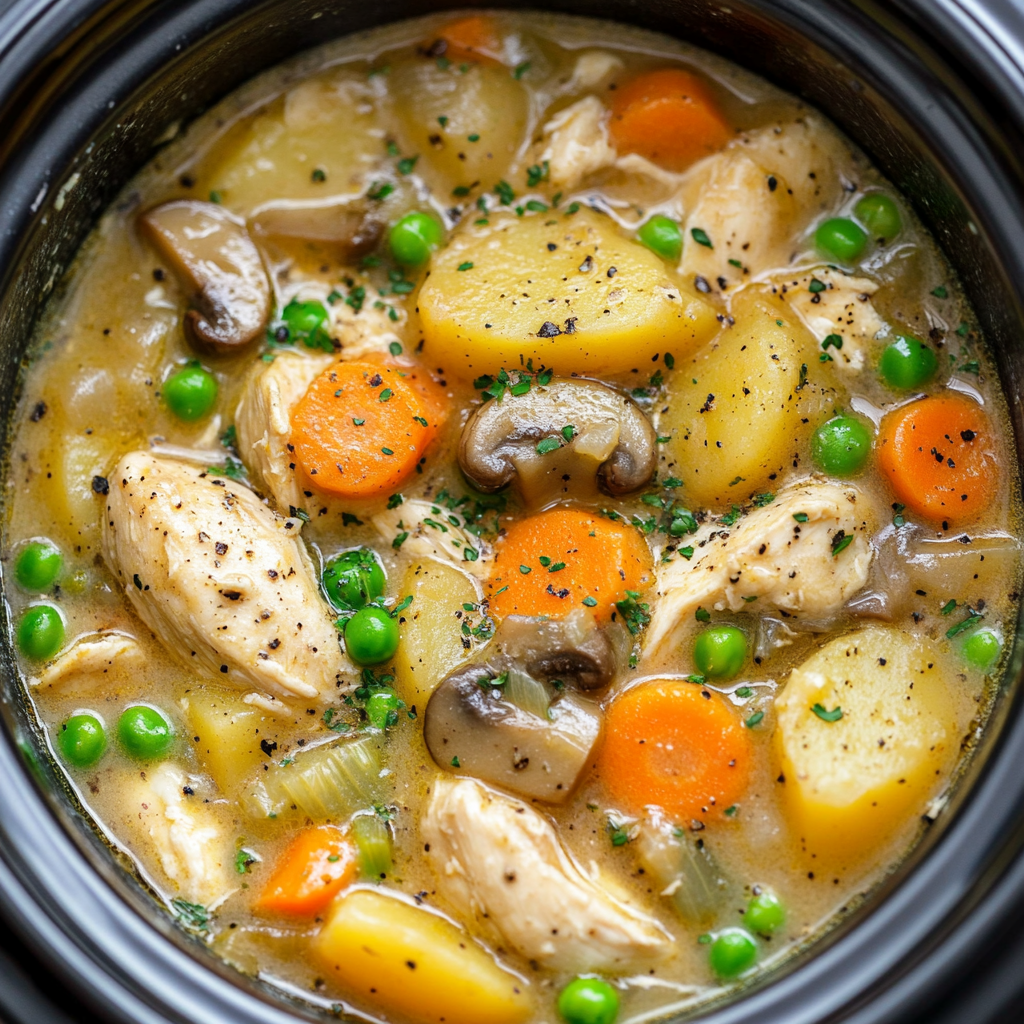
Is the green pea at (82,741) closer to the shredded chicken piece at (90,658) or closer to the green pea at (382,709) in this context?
the shredded chicken piece at (90,658)

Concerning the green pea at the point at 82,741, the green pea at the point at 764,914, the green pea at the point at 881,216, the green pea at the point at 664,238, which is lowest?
the green pea at the point at 764,914

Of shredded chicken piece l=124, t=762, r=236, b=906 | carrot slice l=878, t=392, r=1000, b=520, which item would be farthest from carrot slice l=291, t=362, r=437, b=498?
carrot slice l=878, t=392, r=1000, b=520

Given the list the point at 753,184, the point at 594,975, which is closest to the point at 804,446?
the point at 753,184

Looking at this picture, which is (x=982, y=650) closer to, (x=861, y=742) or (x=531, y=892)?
(x=861, y=742)

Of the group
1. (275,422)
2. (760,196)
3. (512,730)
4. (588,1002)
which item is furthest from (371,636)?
(760,196)

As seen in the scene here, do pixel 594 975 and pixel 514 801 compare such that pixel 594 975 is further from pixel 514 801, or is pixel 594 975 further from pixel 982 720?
pixel 982 720

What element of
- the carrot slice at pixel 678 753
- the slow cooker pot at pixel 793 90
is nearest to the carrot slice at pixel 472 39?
the slow cooker pot at pixel 793 90

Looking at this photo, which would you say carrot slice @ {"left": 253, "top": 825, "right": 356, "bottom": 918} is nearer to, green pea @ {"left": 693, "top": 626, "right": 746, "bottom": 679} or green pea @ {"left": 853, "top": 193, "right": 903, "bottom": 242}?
green pea @ {"left": 693, "top": 626, "right": 746, "bottom": 679}
